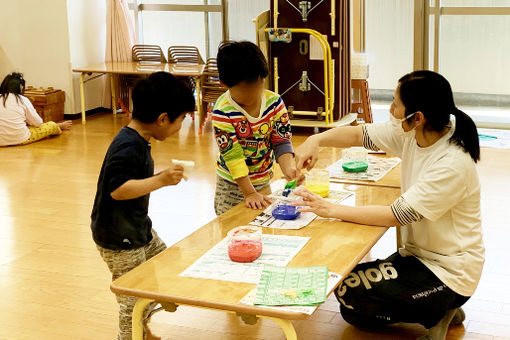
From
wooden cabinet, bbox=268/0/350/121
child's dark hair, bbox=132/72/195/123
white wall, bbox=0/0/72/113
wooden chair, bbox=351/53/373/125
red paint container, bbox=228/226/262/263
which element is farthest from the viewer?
white wall, bbox=0/0/72/113

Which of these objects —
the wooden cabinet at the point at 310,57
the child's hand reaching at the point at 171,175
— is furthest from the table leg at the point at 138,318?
the wooden cabinet at the point at 310,57

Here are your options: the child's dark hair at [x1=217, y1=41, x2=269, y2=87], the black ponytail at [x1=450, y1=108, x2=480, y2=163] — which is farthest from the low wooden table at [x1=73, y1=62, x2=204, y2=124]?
the black ponytail at [x1=450, y1=108, x2=480, y2=163]

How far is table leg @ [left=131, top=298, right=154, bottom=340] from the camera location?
2367 mm

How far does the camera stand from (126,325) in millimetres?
2840

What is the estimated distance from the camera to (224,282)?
2.35 meters

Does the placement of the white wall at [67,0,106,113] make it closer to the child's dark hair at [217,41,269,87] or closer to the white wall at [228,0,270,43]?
the white wall at [228,0,270,43]

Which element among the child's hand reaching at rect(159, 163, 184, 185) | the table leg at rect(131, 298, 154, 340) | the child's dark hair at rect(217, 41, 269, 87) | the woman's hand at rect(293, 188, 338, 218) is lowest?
the table leg at rect(131, 298, 154, 340)

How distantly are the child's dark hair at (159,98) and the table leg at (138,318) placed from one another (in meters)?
0.70

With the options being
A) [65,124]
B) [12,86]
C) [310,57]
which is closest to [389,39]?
[310,57]

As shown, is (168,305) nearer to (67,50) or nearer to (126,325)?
(126,325)

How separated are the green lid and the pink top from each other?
15.1 feet

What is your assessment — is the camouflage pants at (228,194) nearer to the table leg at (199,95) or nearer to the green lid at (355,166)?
the green lid at (355,166)

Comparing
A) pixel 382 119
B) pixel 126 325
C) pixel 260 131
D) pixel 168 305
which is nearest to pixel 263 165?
pixel 260 131

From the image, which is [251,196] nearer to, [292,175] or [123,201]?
[292,175]
